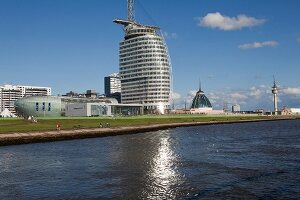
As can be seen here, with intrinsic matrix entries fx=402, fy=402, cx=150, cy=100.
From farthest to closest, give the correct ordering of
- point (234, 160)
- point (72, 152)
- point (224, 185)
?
1. point (72, 152)
2. point (234, 160)
3. point (224, 185)

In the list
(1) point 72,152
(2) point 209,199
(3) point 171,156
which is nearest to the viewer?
(2) point 209,199

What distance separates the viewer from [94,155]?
6397 cm

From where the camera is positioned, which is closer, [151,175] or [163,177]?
[163,177]

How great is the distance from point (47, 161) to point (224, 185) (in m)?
28.2

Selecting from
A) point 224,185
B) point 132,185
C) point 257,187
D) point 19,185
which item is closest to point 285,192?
point 257,187

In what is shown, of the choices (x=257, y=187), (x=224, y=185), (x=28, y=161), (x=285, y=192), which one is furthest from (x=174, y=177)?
(x=28, y=161)

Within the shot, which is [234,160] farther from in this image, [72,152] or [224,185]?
[72,152]

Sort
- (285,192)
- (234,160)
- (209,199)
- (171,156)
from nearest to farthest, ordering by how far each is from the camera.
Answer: (209,199) → (285,192) → (234,160) → (171,156)

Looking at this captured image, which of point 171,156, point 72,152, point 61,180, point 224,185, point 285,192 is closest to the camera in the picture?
point 285,192

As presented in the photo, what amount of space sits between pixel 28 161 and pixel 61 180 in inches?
662

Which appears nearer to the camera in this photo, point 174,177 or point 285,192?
point 285,192

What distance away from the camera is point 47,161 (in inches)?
2212

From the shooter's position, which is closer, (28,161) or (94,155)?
(28,161)

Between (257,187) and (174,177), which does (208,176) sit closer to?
(174,177)
